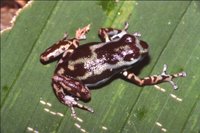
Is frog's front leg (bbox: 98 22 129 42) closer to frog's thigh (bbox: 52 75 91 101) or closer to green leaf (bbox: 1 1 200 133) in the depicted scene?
green leaf (bbox: 1 1 200 133)

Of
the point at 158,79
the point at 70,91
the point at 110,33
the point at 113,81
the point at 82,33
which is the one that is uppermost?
the point at 110,33

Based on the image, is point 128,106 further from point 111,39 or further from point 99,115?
point 111,39

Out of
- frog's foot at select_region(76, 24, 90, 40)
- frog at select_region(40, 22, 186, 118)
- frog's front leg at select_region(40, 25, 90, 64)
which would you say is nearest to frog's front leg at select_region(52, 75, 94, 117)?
frog at select_region(40, 22, 186, 118)

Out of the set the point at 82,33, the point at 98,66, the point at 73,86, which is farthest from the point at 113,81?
the point at 82,33

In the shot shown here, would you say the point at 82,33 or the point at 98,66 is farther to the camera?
the point at 82,33

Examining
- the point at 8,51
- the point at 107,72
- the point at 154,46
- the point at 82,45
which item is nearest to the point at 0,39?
the point at 8,51

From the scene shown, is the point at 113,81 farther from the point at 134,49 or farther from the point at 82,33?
the point at 82,33

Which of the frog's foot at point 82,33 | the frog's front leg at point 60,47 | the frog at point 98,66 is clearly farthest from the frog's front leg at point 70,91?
the frog's foot at point 82,33

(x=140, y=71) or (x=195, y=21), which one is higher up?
(x=195, y=21)
